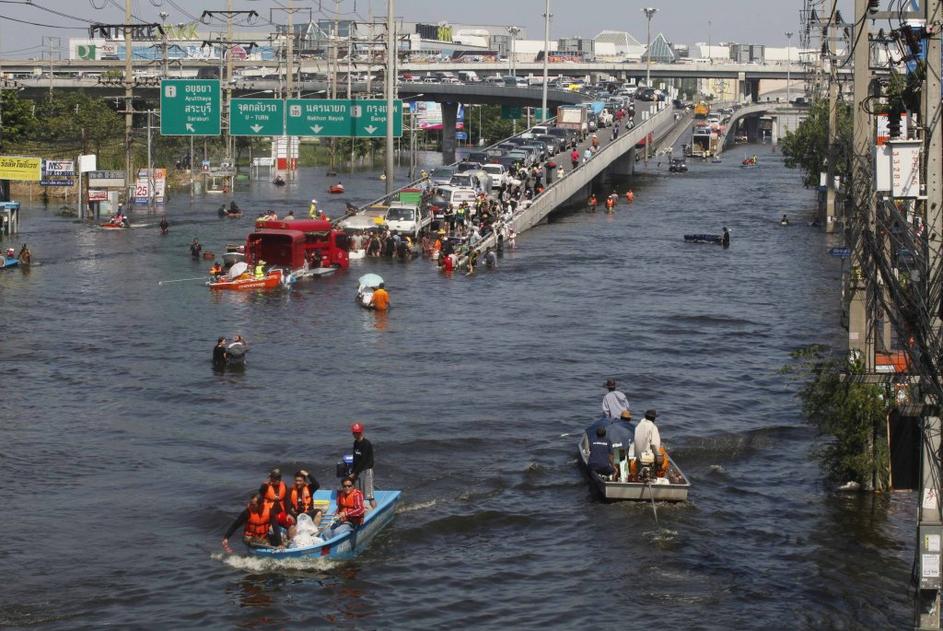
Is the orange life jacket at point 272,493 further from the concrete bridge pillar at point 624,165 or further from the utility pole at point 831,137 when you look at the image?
the concrete bridge pillar at point 624,165

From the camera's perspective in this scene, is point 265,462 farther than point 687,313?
No

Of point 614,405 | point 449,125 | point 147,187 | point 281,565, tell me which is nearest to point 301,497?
point 281,565

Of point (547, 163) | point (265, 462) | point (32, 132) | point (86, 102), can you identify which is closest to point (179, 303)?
point (265, 462)

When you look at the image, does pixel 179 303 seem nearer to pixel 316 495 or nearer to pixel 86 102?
pixel 316 495

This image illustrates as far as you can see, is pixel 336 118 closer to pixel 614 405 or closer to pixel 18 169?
pixel 18 169

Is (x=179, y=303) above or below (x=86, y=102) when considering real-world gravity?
below

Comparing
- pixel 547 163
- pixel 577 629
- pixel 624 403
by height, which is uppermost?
pixel 547 163
